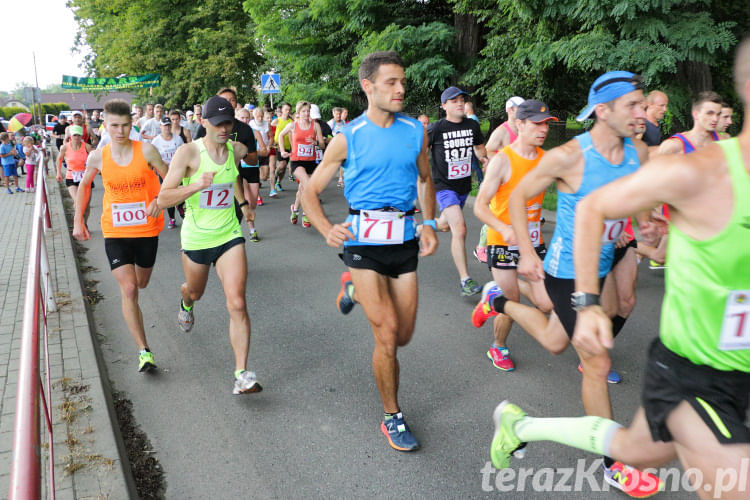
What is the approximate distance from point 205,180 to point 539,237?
2593 millimetres

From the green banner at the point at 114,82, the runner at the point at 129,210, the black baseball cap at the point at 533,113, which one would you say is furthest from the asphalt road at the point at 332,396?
the green banner at the point at 114,82

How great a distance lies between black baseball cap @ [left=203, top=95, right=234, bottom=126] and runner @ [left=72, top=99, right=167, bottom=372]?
0.81 meters

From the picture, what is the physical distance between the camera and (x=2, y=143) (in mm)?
18391

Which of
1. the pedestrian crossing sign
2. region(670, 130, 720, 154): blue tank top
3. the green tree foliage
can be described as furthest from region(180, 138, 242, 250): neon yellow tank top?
the green tree foliage

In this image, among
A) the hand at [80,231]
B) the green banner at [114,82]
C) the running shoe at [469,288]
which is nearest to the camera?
the hand at [80,231]

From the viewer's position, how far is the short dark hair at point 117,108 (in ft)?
16.0

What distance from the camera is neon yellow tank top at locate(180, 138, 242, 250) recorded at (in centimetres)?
457

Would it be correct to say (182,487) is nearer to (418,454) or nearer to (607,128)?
(418,454)

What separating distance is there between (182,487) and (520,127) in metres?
3.31

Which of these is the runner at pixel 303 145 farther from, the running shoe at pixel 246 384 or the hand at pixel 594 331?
the hand at pixel 594 331

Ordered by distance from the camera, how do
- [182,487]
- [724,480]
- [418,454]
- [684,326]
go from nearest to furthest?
[724,480]
[684,326]
[182,487]
[418,454]

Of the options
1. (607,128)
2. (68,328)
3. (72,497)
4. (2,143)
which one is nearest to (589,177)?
(607,128)

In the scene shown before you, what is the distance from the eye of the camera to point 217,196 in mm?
4625

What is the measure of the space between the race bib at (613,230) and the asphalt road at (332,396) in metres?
1.23
